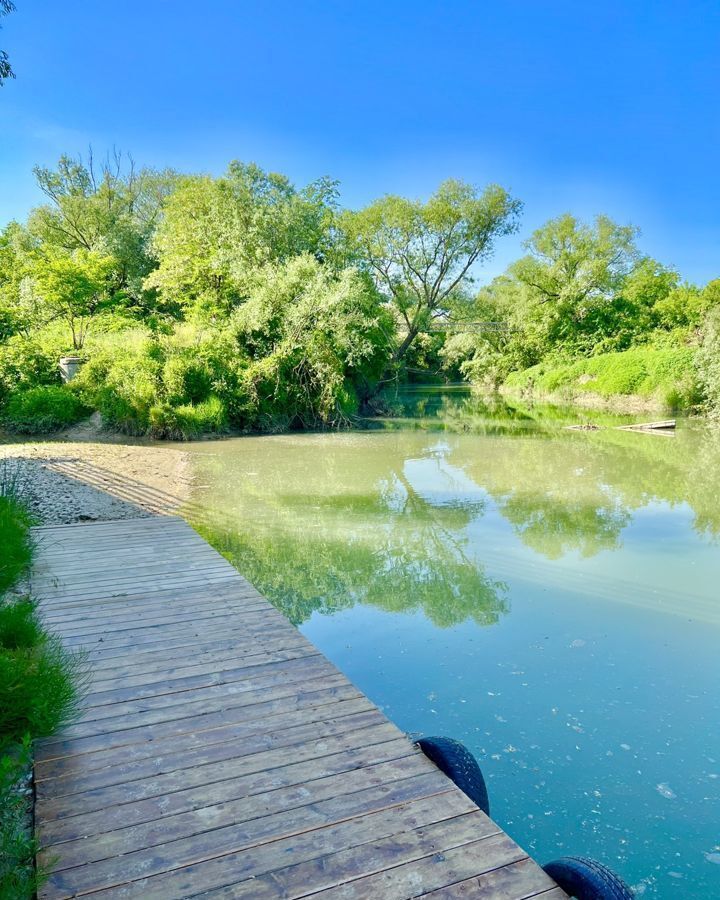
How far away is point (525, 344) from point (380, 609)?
37175 mm

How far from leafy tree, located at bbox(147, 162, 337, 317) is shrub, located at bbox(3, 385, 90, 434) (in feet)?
21.0

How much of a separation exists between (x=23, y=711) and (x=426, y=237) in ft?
98.0

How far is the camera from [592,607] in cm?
606

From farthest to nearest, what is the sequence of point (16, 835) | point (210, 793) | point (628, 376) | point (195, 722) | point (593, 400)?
point (593, 400) < point (628, 376) < point (195, 722) < point (210, 793) < point (16, 835)

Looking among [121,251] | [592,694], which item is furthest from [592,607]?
[121,251]

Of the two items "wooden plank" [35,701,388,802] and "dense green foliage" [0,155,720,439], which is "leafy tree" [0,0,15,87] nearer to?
"wooden plank" [35,701,388,802]

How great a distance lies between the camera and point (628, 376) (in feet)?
98.7

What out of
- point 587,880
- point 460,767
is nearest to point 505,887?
point 587,880

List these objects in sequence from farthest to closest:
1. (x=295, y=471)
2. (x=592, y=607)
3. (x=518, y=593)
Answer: (x=295, y=471), (x=518, y=593), (x=592, y=607)

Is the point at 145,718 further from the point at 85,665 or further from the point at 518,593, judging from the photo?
the point at 518,593

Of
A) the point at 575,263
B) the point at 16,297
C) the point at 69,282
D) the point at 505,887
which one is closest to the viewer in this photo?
the point at 505,887

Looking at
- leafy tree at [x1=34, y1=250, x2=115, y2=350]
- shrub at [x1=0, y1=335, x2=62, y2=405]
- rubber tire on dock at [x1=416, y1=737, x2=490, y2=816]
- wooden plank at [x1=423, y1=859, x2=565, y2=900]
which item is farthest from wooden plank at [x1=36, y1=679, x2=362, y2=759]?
leafy tree at [x1=34, y1=250, x2=115, y2=350]

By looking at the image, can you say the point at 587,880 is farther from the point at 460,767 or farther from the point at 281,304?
the point at 281,304

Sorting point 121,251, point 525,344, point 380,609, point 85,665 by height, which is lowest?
point 380,609
